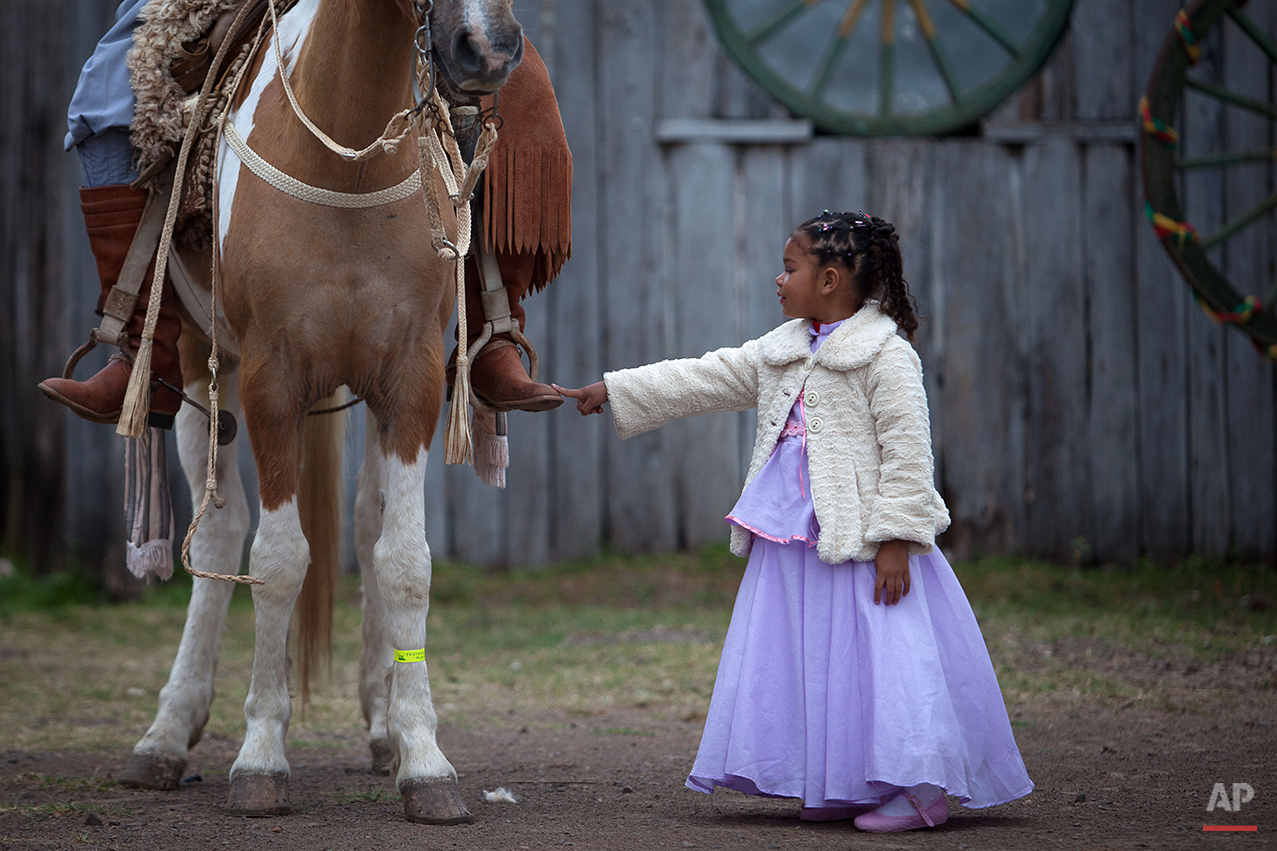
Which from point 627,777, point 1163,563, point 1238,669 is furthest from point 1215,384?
point 627,777

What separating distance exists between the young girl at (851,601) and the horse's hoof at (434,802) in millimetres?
561

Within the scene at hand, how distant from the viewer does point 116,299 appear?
11.7 ft

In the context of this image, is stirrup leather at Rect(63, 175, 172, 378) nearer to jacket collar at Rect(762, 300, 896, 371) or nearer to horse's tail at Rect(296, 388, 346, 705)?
horse's tail at Rect(296, 388, 346, 705)

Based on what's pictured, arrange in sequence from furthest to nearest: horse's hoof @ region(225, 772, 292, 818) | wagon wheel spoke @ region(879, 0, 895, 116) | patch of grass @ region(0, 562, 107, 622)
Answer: wagon wheel spoke @ region(879, 0, 895, 116), patch of grass @ region(0, 562, 107, 622), horse's hoof @ region(225, 772, 292, 818)

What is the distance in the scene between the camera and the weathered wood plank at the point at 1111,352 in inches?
272

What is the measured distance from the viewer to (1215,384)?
688 centimetres

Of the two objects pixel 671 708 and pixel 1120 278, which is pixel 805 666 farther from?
pixel 1120 278

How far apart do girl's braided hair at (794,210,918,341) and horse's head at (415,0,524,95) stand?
921 mm

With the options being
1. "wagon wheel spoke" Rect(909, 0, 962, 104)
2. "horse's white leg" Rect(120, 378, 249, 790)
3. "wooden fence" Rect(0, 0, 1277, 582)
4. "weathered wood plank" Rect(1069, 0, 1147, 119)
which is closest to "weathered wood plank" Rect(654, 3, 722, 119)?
"wooden fence" Rect(0, 0, 1277, 582)

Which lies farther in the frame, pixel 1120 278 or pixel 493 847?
pixel 1120 278

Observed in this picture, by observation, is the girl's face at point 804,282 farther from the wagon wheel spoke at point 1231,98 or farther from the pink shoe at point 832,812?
the wagon wheel spoke at point 1231,98

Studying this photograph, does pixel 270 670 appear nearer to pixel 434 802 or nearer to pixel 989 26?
pixel 434 802

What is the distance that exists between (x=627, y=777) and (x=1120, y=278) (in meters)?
4.66

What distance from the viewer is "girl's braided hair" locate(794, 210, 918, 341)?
3080 millimetres
